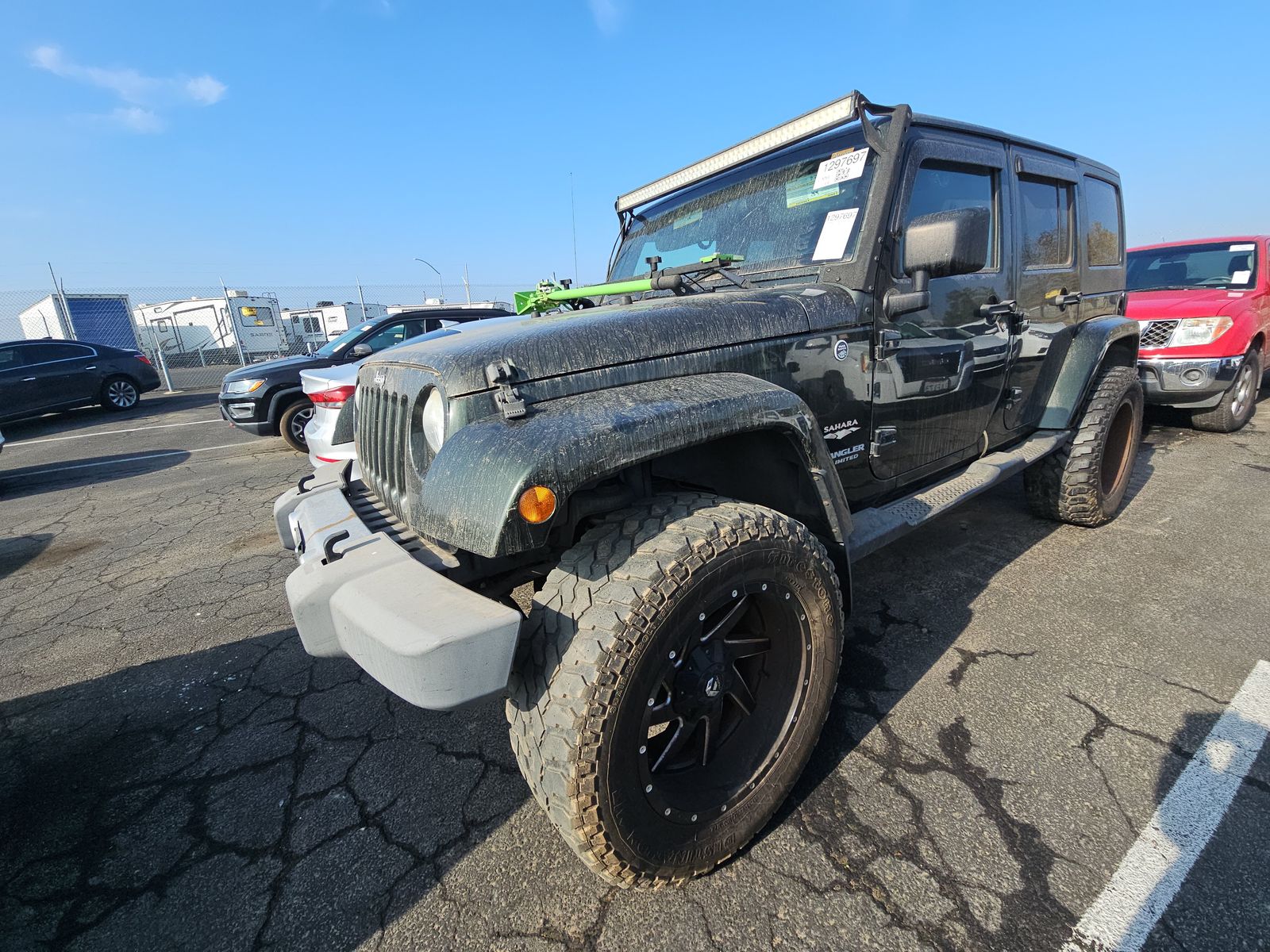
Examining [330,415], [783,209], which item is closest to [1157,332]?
[783,209]

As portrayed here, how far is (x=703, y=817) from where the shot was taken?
1.60 meters

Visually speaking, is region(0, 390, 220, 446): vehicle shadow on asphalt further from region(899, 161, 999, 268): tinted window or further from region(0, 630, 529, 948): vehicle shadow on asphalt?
region(899, 161, 999, 268): tinted window

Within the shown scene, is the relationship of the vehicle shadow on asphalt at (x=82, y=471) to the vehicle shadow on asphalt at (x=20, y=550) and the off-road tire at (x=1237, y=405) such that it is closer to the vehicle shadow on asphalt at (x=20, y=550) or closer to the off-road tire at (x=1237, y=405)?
the vehicle shadow on asphalt at (x=20, y=550)

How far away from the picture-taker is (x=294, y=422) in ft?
24.0

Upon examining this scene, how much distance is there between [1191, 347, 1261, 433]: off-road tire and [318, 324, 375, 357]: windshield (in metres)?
8.98

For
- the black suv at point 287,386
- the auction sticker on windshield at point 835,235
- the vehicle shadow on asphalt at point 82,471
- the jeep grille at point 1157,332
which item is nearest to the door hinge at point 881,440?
the auction sticker on windshield at point 835,235

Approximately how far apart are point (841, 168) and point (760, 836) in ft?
7.88

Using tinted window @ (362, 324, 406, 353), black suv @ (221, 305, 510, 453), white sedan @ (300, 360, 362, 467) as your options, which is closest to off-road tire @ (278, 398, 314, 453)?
black suv @ (221, 305, 510, 453)

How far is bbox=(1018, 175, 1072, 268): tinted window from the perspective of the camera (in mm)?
3076

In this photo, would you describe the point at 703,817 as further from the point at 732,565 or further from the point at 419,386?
the point at 419,386

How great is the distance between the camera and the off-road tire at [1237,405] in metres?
5.50

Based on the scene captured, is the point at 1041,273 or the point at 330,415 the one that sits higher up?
the point at 1041,273

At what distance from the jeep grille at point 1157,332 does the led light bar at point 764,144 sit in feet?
16.3

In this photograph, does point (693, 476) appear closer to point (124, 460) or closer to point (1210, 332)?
point (1210, 332)
